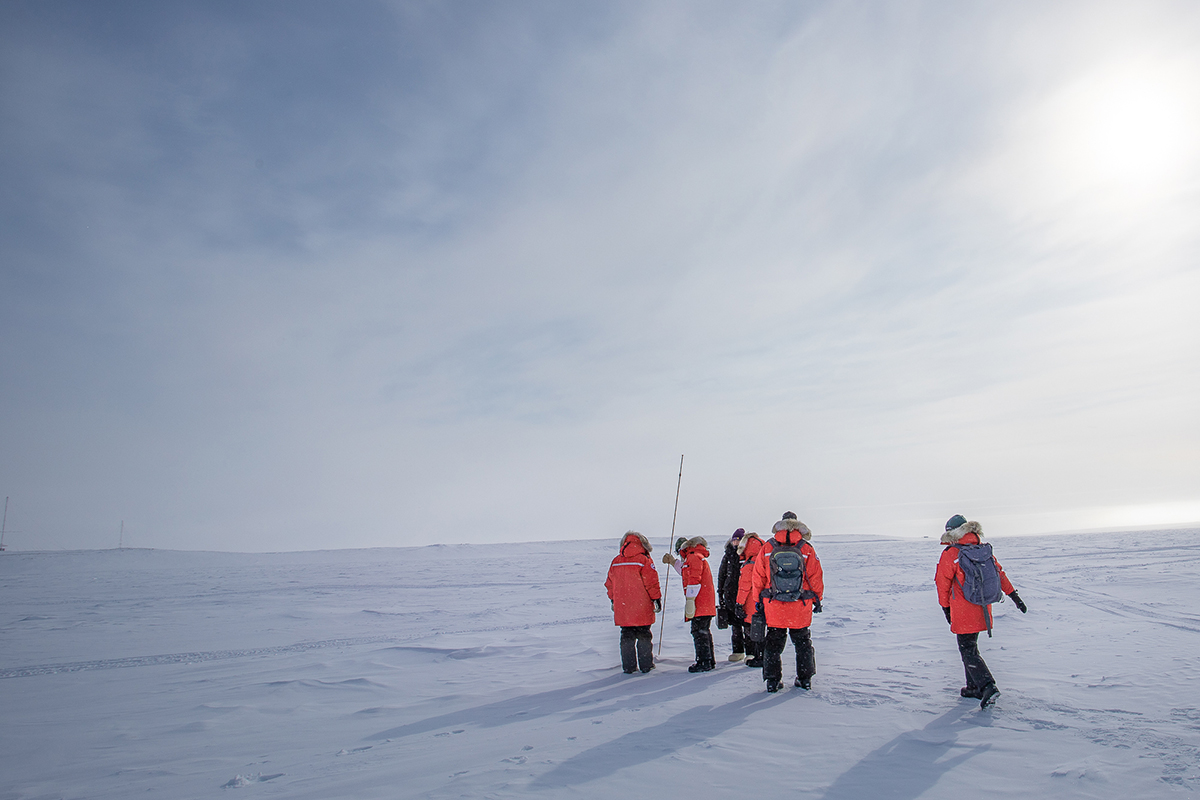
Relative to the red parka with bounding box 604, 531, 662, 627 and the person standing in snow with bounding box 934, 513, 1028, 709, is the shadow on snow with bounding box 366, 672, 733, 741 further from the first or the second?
the person standing in snow with bounding box 934, 513, 1028, 709

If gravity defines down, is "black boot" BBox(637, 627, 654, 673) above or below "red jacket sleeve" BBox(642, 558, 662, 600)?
below

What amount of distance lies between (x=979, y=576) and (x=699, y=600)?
3.42 m

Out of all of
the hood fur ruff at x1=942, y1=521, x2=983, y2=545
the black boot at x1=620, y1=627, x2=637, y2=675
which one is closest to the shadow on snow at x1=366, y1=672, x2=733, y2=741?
the black boot at x1=620, y1=627, x2=637, y2=675

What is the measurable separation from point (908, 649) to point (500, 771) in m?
6.71

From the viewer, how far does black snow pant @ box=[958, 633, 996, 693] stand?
19.4 feet

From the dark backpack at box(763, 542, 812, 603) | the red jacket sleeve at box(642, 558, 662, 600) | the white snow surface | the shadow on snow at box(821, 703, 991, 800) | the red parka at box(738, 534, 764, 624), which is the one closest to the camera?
the shadow on snow at box(821, 703, 991, 800)

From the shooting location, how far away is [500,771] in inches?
178

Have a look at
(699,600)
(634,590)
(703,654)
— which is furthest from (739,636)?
(634,590)

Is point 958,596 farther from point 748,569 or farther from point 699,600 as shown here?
point 699,600

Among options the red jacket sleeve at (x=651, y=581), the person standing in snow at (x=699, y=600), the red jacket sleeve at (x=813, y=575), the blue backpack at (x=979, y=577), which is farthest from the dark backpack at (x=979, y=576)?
the red jacket sleeve at (x=651, y=581)

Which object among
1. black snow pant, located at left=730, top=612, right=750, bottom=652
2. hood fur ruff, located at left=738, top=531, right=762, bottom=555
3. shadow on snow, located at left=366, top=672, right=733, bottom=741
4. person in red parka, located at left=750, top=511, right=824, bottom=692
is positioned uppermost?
hood fur ruff, located at left=738, top=531, right=762, bottom=555

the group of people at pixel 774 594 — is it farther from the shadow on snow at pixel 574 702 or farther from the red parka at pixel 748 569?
the shadow on snow at pixel 574 702

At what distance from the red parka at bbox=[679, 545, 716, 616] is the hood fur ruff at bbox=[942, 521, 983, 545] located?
3.03 meters

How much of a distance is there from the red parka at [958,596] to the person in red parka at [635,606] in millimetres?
3333
